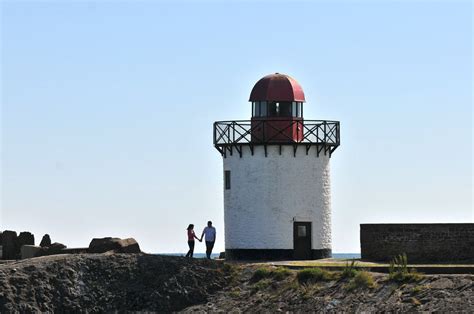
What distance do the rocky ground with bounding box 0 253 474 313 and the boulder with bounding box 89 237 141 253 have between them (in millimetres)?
3243

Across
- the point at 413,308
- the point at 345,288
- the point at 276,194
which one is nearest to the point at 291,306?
the point at 345,288

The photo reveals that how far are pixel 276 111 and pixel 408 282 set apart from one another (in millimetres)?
13772

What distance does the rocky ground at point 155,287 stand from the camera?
51406 millimetres

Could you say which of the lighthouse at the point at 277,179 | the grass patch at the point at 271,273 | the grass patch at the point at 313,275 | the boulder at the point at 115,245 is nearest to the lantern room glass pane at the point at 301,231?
the lighthouse at the point at 277,179

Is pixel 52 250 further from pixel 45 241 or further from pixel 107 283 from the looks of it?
pixel 107 283

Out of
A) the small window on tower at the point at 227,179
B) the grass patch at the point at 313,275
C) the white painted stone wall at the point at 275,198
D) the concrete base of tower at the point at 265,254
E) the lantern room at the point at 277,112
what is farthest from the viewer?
the small window on tower at the point at 227,179

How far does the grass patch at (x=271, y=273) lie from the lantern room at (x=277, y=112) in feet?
25.6

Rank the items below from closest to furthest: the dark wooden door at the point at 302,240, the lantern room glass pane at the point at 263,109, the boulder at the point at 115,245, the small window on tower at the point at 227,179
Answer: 1. the boulder at the point at 115,245
2. the dark wooden door at the point at 302,240
3. the lantern room glass pane at the point at 263,109
4. the small window on tower at the point at 227,179

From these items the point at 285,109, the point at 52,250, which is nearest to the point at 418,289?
the point at 285,109

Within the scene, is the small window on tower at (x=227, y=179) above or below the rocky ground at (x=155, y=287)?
above

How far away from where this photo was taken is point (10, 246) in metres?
67.1

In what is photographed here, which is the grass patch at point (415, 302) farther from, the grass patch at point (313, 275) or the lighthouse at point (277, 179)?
the lighthouse at point (277, 179)

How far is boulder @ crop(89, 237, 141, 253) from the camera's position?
58906 millimetres

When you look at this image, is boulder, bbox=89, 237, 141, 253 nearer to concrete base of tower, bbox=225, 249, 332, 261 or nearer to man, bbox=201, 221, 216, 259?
man, bbox=201, 221, 216, 259
